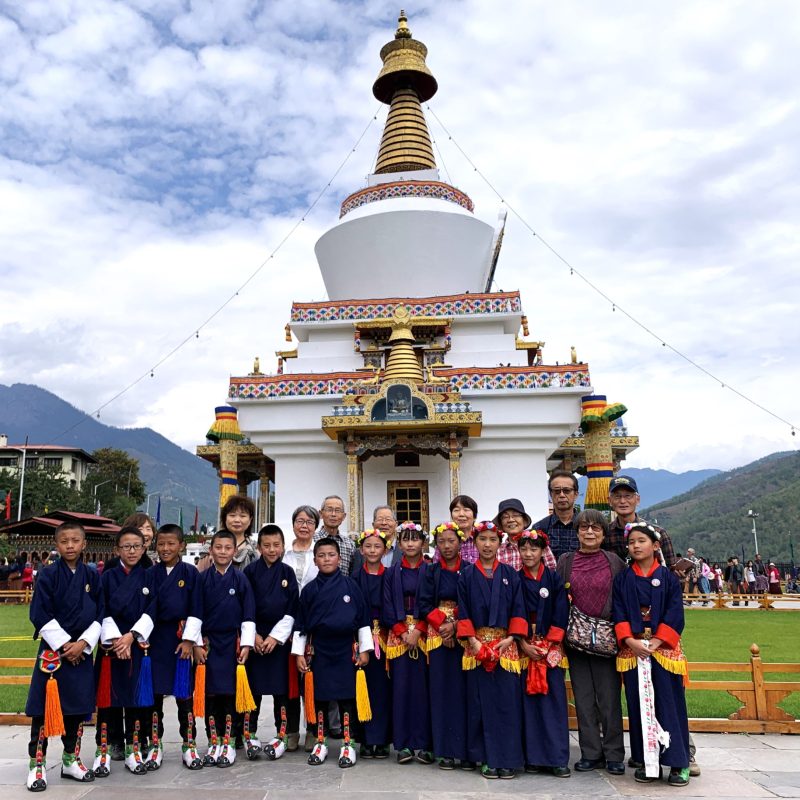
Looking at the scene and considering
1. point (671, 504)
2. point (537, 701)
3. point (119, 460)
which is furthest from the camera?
point (671, 504)

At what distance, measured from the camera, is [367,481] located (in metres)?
15.6

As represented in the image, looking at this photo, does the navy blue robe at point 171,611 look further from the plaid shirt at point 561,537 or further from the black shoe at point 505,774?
the plaid shirt at point 561,537

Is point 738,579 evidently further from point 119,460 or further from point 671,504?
point 671,504

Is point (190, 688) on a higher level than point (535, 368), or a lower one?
lower

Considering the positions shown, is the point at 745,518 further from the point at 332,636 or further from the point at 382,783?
the point at 382,783

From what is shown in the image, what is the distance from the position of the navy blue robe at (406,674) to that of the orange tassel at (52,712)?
7.05ft

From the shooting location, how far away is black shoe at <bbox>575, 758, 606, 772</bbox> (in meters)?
4.55

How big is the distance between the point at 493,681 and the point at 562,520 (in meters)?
1.47

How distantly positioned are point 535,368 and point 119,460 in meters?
41.3

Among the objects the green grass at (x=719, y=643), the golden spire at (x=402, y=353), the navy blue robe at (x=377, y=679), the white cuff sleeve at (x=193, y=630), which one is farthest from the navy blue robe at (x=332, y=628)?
the golden spire at (x=402, y=353)

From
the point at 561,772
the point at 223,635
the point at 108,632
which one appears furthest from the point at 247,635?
the point at 561,772

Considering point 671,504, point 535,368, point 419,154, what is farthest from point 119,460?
point 671,504

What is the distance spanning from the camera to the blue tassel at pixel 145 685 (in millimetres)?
4512

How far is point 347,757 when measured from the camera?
15.1 ft
